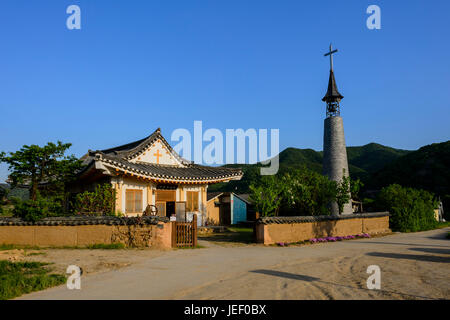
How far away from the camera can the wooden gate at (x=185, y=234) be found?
1245cm

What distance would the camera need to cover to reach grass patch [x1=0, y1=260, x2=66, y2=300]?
6.09 metres

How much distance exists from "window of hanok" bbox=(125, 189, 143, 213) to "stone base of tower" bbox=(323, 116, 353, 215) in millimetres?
14307

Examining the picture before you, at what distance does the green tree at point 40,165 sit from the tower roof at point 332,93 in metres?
19.8

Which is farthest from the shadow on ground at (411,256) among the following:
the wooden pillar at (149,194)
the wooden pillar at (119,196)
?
the wooden pillar at (119,196)

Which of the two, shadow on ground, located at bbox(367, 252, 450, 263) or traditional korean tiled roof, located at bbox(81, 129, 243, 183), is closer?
shadow on ground, located at bbox(367, 252, 450, 263)

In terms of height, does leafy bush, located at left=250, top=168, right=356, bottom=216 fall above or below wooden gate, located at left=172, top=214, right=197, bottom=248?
above

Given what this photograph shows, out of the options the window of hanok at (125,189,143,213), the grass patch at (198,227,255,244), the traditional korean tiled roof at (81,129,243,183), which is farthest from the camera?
the window of hanok at (125,189,143,213)

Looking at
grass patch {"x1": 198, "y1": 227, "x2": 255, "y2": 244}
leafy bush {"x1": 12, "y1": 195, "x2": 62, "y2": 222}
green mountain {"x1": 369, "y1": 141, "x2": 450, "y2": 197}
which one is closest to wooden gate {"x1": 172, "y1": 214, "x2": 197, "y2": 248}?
grass patch {"x1": 198, "y1": 227, "x2": 255, "y2": 244}

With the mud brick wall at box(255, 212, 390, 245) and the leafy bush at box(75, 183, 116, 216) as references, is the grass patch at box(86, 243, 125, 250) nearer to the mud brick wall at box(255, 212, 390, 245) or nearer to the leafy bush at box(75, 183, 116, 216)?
the leafy bush at box(75, 183, 116, 216)

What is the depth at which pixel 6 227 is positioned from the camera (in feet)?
41.0

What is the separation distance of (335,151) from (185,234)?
15.5m

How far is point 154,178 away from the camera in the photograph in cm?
1642
